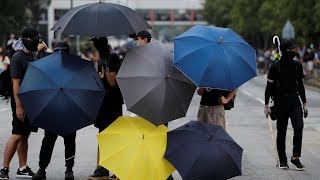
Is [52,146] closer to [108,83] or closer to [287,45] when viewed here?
[108,83]

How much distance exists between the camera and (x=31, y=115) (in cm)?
872

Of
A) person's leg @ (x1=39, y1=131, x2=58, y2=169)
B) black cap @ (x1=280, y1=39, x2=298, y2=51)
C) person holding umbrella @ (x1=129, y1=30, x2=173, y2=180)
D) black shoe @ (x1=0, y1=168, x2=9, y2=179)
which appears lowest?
black shoe @ (x1=0, y1=168, x2=9, y2=179)

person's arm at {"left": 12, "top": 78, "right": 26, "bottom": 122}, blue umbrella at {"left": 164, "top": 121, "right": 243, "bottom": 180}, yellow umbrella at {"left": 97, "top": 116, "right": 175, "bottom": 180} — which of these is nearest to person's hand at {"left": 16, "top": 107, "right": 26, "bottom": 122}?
person's arm at {"left": 12, "top": 78, "right": 26, "bottom": 122}

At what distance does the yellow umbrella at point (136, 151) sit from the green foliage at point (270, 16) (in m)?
29.1

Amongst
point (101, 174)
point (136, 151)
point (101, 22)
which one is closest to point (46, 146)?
point (101, 174)

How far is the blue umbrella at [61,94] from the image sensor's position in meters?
8.66

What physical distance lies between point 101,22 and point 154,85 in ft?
2.99

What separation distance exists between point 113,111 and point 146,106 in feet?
4.09

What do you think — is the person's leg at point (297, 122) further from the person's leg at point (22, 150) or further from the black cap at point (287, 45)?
the person's leg at point (22, 150)

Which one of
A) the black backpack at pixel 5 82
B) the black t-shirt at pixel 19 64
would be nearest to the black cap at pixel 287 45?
the black t-shirt at pixel 19 64

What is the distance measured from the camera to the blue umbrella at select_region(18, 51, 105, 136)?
8.66 metres

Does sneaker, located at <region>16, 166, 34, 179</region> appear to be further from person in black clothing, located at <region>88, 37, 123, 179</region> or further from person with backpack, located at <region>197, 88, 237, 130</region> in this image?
person with backpack, located at <region>197, 88, 237, 130</region>

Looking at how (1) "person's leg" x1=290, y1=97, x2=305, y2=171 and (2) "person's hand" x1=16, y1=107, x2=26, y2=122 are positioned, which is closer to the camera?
(2) "person's hand" x1=16, y1=107, x2=26, y2=122

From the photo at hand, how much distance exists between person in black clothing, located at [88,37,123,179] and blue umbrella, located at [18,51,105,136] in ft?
1.04
